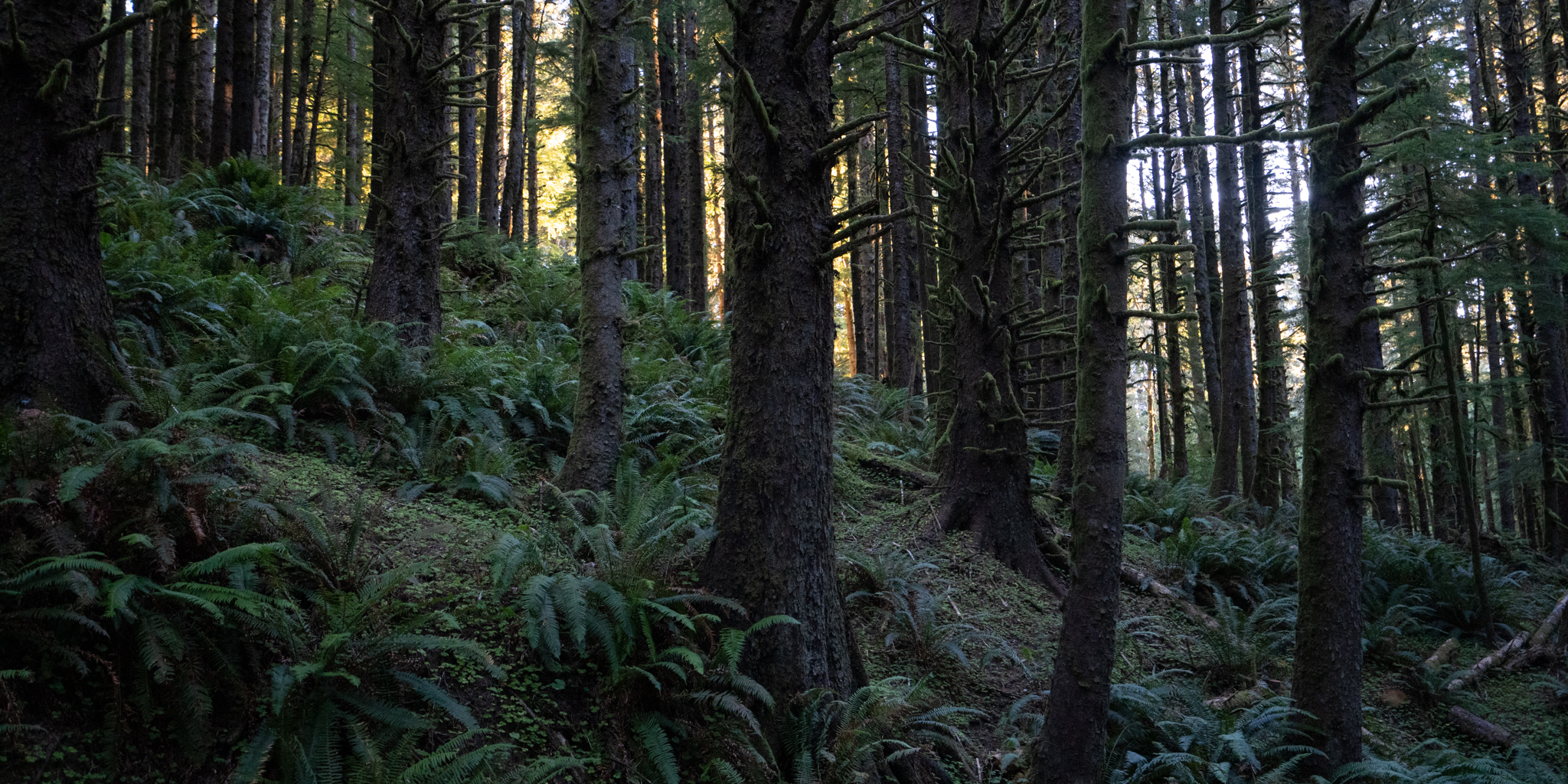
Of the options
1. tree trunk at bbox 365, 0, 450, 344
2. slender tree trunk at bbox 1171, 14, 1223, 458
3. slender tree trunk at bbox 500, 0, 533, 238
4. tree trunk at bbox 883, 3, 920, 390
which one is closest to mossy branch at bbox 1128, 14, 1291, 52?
tree trunk at bbox 365, 0, 450, 344

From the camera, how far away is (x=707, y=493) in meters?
6.32

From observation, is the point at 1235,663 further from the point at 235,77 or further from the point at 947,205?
the point at 235,77

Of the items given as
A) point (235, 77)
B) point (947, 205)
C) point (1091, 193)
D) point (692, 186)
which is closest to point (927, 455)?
point (947, 205)

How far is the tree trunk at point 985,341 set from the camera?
720 cm

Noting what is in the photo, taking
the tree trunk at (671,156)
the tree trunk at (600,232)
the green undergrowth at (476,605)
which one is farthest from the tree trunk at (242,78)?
the tree trunk at (600,232)

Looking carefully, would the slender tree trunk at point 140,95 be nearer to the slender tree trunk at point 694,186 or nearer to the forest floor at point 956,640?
the slender tree trunk at point 694,186

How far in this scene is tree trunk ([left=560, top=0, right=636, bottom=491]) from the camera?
20.2 feet

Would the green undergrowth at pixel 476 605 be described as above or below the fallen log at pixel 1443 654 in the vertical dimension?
above

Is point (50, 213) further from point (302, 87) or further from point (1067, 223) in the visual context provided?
point (302, 87)

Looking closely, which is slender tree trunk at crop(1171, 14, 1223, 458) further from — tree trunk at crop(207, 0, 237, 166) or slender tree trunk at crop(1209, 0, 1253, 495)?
tree trunk at crop(207, 0, 237, 166)

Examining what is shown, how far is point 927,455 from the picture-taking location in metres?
11.0

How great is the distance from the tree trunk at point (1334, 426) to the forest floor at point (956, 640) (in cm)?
90

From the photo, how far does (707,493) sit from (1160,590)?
506cm

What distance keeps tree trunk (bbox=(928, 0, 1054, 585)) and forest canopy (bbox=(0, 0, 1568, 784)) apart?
4cm
